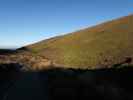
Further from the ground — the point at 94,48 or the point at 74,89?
the point at 94,48

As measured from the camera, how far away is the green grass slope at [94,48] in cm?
4153

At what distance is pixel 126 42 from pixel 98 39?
410 inches

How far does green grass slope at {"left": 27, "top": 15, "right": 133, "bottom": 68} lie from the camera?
41531 mm

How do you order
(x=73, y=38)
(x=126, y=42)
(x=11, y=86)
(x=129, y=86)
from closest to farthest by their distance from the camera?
(x=129, y=86), (x=11, y=86), (x=126, y=42), (x=73, y=38)

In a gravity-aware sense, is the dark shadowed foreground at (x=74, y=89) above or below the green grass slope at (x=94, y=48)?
below

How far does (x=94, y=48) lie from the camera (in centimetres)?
5141

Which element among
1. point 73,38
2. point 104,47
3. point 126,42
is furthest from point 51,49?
point 126,42

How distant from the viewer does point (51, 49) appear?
59844 mm

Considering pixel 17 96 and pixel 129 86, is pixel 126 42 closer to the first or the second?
pixel 129 86

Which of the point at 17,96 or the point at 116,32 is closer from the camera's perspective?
the point at 17,96

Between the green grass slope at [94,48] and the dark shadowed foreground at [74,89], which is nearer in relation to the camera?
the dark shadowed foreground at [74,89]

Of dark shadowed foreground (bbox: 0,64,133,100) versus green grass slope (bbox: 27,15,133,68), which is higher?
green grass slope (bbox: 27,15,133,68)

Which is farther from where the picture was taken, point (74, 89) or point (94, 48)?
point (94, 48)

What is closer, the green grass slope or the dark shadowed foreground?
the dark shadowed foreground
